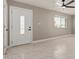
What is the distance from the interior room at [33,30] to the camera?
15.6 ft

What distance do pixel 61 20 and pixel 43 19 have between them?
3664 mm

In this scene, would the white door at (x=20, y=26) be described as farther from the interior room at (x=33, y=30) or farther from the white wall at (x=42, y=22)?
the white wall at (x=42, y=22)

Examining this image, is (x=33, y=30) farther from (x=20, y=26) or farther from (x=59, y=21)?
(x=59, y=21)

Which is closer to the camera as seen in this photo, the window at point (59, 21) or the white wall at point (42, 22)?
the white wall at point (42, 22)

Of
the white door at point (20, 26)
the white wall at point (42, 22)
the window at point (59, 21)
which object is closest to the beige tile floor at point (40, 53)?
the white door at point (20, 26)

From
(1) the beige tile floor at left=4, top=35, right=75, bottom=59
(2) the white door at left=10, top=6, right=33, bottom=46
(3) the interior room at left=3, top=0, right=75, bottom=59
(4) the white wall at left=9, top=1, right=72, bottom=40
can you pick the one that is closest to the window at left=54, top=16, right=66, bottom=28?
(3) the interior room at left=3, top=0, right=75, bottom=59

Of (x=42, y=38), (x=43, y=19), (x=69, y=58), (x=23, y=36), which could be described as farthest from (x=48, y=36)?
(x=69, y=58)

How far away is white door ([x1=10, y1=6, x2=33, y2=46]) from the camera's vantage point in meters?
6.09

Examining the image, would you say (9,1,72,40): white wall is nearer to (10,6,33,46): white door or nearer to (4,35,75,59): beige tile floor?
(10,6,33,46): white door

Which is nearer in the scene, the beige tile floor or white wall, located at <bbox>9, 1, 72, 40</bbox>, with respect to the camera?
the beige tile floor

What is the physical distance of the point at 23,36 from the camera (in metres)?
6.67

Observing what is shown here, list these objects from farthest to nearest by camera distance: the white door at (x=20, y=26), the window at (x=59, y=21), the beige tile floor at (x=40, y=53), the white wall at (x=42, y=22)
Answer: the window at (x=59, y=21) < the white wall at (x=42, y=22) < the white door at (x=20, y=26) < the beige tile floor at (x=40, y=53)

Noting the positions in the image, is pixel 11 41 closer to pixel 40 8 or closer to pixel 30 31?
pixel 30 31
